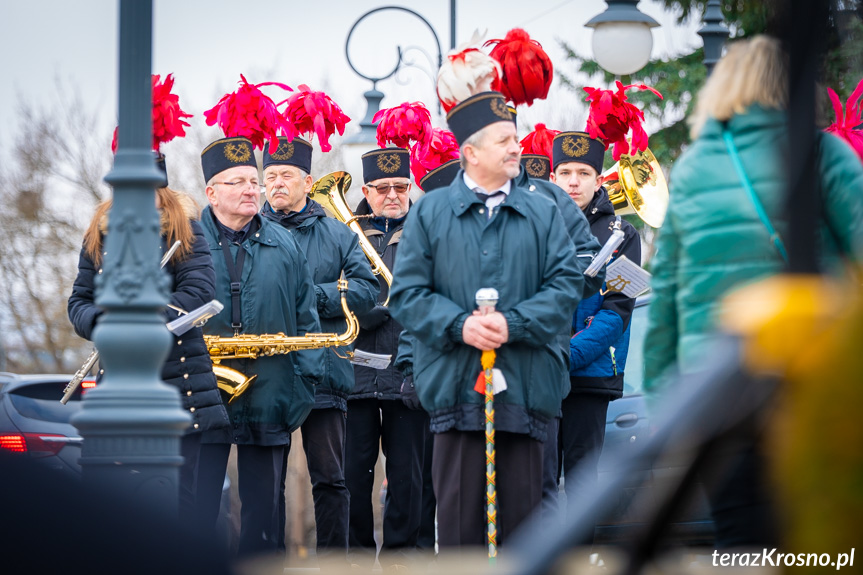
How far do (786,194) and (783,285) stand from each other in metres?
0.15

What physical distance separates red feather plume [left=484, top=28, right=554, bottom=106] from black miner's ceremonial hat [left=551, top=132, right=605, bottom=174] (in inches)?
21.8

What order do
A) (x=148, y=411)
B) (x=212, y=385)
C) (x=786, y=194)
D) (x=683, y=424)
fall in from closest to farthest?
(x=683, y=424)
(x=786, y=194)
(x=148, y=411)
(x=212, y=385)

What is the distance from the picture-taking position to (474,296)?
5.08m

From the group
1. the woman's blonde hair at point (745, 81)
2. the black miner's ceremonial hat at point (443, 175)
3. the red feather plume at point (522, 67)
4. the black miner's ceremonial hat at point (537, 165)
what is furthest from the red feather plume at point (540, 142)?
the woman's blonde hair at point (745, 81)

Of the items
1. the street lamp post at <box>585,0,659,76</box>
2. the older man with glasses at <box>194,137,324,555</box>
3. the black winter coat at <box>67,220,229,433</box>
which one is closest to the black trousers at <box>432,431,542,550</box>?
the black winter coat at <box>67,220,229,433</box>

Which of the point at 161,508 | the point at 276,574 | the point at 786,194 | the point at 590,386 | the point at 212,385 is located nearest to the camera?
the point at 786,194

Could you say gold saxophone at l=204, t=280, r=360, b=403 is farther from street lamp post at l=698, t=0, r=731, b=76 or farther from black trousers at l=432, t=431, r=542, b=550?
street lamp post at l=698, t=0, r=731, b=76

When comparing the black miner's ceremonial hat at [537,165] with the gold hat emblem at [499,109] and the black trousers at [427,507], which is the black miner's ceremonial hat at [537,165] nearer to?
the black trousers at [427,507]

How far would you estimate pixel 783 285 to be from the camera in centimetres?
143

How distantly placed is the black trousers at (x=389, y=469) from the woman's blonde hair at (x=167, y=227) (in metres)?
1.80

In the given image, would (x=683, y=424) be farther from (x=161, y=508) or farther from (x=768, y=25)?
(x=161, y=508)

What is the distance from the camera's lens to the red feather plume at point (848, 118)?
180 centimetres

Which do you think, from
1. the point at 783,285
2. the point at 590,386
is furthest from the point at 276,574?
the point at 590,386

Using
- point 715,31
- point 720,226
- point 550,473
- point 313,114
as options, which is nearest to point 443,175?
point 313,114
